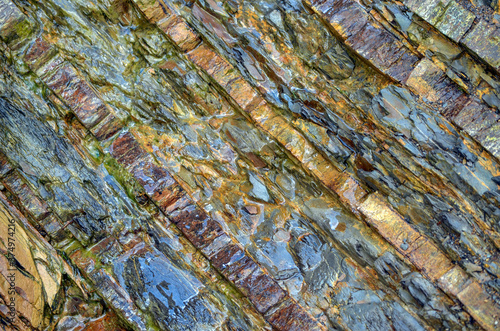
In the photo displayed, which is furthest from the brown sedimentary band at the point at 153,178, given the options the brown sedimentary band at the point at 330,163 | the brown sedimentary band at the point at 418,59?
the brown sedimentary band at the point at 418,59

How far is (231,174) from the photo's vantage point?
3.22 metres

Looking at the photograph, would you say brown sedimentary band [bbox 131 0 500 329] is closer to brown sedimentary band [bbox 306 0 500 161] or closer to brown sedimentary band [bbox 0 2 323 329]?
brown sedimentary band [bbox 306 0 500 161]

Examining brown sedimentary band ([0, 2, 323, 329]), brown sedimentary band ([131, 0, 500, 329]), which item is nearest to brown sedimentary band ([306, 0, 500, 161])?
brown sedimentary band ([131, 0, 500, 329])

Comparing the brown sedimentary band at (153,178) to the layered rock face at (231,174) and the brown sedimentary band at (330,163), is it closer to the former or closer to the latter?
the layered rock face at (231,174)

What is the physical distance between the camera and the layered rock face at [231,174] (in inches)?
115

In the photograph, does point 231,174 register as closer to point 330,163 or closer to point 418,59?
point 330,163

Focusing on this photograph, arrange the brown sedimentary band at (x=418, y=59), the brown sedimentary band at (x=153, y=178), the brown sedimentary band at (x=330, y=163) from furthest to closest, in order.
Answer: the brown sedimentary band at (x=153, y=178) < the brown sedimentary band at (x=330, y=163) < the brown sedimentary band at (x=418, y=59)

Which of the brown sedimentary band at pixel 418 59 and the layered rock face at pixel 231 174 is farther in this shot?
the layered rock face at pixel 231 174

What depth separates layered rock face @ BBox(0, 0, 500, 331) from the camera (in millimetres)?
2910

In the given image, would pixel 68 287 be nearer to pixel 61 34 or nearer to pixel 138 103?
pixel 138 103

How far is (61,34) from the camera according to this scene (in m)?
3.09

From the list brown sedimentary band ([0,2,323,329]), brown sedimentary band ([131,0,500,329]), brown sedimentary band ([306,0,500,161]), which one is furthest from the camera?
brown sedimentary band ([0,2,323,329])

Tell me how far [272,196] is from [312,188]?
0.38m

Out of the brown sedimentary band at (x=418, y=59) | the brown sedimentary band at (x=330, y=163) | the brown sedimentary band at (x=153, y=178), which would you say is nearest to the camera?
the brown sedimentary band at (x=418, y=59)
